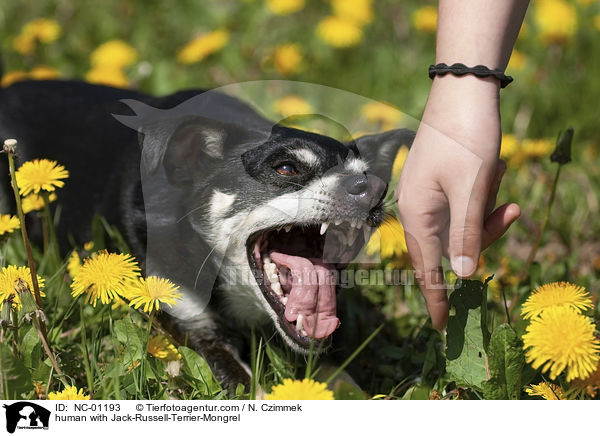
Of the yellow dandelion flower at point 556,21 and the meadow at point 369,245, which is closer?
the meadow at point 369,245

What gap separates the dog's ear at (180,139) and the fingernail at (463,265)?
0.77 m

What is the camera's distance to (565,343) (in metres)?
1.58

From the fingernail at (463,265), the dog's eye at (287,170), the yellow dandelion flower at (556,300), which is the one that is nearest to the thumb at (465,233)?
the fingernail at (463,265)

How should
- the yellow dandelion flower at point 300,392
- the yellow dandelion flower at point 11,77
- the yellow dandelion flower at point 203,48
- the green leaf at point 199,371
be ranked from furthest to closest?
the yellow dandelion flower at point 203,48 < the yellow dandelion flower at point 11,77 < the green leaf at point 199,371 < the yellow dandelion flower at point 300,392

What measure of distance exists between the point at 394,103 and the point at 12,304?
2.61 m

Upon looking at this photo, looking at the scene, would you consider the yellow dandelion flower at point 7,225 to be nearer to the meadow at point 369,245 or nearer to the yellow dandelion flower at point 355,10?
the meadow at point 369,245

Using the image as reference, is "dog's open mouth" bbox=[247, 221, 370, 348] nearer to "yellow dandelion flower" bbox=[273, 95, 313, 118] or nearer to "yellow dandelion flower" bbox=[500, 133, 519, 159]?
"yellow dandelion flower" bbox=[273, 95, 313, 118]

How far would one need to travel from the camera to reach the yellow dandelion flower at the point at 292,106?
319 centimetres

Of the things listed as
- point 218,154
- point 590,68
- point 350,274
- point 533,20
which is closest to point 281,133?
point 218,154

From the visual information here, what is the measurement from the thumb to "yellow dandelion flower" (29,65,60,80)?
2445mm

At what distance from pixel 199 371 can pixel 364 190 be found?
2.14ft
